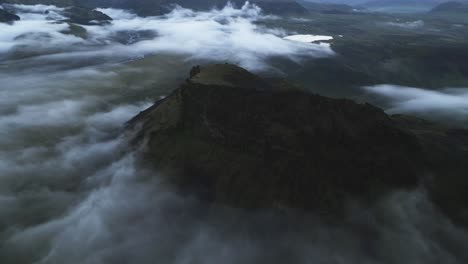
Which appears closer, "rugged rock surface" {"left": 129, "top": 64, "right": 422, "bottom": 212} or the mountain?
the mountain

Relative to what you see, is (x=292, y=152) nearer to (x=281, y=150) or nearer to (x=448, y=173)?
(x=281, y=150)

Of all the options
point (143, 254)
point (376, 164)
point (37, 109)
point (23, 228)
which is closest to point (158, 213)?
point (143, 254)

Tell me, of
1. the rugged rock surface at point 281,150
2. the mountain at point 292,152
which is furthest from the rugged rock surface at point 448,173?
the rugged rock surface at point 281,150

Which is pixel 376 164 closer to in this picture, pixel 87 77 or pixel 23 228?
pixel 23 228

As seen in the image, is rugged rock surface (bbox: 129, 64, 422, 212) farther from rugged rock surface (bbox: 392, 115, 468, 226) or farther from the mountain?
rugged rock surface (bbox: 392, 115, 468, 226)

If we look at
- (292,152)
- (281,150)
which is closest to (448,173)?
(292,152)

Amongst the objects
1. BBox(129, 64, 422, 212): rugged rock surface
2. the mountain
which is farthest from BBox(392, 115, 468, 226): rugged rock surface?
BBox(129, 64, 422, 212): rugged rock surface
